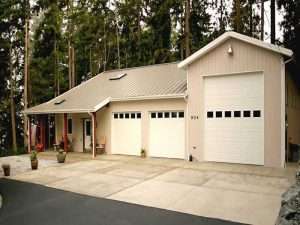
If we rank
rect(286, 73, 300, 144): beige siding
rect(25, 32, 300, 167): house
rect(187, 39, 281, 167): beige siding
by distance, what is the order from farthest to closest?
rect(286, 73, 300, 144): beige siding < rect(25, 32, 300, 167): house < rect(187, 39, 281, 167): beige siding

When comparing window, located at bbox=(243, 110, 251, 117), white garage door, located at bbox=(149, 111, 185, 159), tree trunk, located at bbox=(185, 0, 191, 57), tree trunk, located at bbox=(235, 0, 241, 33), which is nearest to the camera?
window, located at bbox=(243, 110, 251, 117)

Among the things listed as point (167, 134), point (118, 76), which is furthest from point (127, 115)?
point (118, 76)

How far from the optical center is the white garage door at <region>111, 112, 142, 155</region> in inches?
541

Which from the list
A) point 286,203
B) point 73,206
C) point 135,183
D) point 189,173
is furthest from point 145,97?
point 286,203

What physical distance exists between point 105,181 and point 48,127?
13.1 m

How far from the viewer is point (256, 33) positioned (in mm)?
20406

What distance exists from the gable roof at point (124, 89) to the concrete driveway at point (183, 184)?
3.23m

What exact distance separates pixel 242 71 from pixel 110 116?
23.6 feet

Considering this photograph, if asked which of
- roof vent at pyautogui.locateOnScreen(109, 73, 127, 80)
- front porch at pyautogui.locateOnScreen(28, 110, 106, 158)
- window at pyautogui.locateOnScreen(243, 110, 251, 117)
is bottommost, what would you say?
front porch at pyautogui.locateOnScreen(28, 110, 106, 158)

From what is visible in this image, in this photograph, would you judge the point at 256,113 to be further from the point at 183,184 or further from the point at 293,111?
the point at 183,184

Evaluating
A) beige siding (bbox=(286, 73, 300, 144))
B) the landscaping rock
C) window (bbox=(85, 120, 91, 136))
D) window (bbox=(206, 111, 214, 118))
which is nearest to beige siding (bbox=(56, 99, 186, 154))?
window (bbox=(85, 120, 91, 136))

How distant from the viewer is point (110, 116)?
14.6 metres

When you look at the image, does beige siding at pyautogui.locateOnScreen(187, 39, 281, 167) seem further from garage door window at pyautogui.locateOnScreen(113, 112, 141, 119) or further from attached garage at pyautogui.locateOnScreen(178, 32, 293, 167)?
garage door window at pyautogui.locateOnScreen(113, 112, 141, 119)

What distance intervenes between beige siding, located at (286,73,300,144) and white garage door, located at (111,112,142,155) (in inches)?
281
